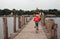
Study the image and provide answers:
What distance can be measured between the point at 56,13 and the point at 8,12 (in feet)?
91.5

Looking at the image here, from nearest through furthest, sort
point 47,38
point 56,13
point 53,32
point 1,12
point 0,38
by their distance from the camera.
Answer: point 53,32, point 47,38, point 0,38, point 1,12, point 56,13

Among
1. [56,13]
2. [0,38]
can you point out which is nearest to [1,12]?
[56,13]

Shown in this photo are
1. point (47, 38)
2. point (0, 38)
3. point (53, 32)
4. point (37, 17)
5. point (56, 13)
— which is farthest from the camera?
point (56, 13)

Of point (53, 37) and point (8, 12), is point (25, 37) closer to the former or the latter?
point (53, 37)

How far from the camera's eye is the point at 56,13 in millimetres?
126500

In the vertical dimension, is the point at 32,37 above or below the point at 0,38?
above

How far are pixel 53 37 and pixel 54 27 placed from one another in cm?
57

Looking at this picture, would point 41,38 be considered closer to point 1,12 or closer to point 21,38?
point 21,38

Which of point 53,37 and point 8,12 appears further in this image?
point 8,12

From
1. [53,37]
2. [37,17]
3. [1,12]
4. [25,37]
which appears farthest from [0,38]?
[1,12]

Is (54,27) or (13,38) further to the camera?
(13,38)

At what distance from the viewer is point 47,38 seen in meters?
13.3

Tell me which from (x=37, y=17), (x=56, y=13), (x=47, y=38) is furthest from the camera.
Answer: (x=56, y=13)

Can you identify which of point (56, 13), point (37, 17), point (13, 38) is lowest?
point (56, 13)
